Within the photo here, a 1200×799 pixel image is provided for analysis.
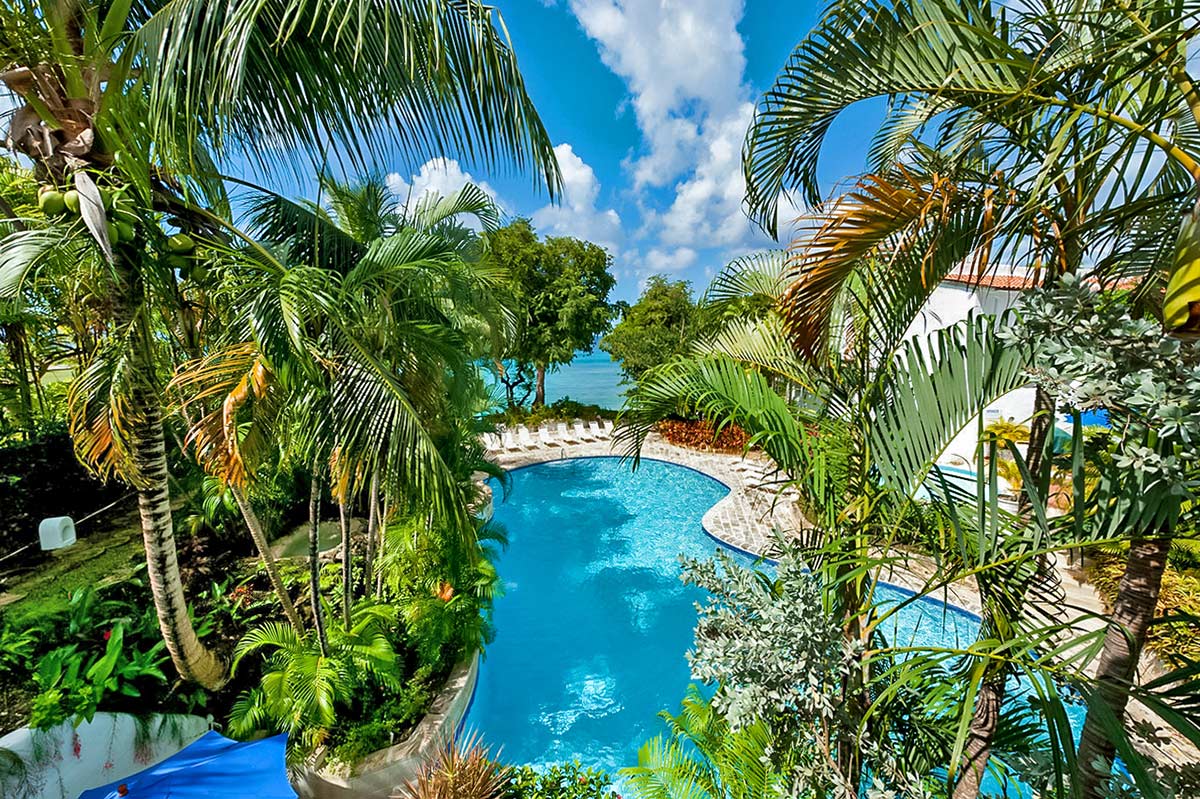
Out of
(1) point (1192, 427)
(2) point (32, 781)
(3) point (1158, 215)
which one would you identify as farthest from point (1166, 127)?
(2) point (32, 781)

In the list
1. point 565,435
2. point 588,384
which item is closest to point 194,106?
point 565,435

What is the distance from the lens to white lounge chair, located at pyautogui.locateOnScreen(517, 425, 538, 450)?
615 inches

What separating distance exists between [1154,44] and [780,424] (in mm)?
1776

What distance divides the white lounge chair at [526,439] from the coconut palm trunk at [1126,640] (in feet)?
47.0

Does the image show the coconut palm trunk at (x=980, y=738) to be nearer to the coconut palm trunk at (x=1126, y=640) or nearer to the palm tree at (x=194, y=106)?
the coconut palm trunk at (x=1126, y=640)

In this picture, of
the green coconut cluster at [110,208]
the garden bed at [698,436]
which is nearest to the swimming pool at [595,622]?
the garden bed at [698,436]

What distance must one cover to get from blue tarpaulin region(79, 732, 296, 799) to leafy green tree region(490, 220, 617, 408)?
15.6 meters

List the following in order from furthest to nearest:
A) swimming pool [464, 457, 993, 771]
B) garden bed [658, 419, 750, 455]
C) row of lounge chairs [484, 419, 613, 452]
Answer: row of lounge chairs [484, 419, 613, 452] → garden bed [658, 419, 750, 455] → swimming pool [464, 457, 993, 771]

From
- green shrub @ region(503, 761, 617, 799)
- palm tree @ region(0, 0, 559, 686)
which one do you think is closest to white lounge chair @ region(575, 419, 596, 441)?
green shrub @ region(503, 761, 617, 799)

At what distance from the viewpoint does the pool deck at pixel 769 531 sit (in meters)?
2.62

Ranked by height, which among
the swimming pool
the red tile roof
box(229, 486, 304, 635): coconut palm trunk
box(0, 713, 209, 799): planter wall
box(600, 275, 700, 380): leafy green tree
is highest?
box(600, 275, 700, 380): leafy green tree

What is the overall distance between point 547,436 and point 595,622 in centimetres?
917

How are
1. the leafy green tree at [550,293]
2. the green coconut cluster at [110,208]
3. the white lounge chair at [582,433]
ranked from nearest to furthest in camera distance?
the green coconut cluster at [110,208]
the white lounge chair at [582,433]
the leafy green tree at [550,293]

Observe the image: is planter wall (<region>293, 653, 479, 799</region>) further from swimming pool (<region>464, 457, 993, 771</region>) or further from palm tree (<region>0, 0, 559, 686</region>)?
palm tree (<region>0, 0, 559, 686</region>)
